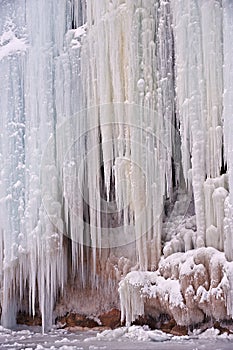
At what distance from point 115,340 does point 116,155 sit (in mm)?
2252

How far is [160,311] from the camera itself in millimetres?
8195

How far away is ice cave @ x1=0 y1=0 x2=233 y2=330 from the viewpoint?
298 inches

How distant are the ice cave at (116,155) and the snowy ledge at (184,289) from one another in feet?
0.05

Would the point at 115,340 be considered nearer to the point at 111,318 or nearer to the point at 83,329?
the point at 111,318

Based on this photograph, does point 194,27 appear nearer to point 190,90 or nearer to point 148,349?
point 190,90

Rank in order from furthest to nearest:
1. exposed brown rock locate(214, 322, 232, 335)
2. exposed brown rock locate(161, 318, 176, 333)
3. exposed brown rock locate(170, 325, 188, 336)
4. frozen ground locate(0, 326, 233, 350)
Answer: exposed brown rock locate(161, 318, 176, 333) → exposed brown rock locate(170, 325, 188, 336) → exposed brown rock locate(214, 322, 232, 335) → frozen ground locate(0, 326, 233, 350)

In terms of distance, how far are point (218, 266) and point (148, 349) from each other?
50.8 inches

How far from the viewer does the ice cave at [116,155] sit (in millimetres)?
7566

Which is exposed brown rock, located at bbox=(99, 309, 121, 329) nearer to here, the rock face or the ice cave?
the rock face

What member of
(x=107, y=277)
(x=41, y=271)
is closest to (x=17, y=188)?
(x=41, y=271)

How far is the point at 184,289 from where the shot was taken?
25.1 ft

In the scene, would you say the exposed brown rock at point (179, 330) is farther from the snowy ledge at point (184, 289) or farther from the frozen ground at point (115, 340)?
the frozen ground at point (115, 340)

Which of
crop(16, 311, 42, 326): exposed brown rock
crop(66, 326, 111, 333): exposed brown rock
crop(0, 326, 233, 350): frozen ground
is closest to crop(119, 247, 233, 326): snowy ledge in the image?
crop(0, 326, 233, 350): frozen ground

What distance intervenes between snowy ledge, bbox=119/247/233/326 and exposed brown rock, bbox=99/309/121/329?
58 cm
